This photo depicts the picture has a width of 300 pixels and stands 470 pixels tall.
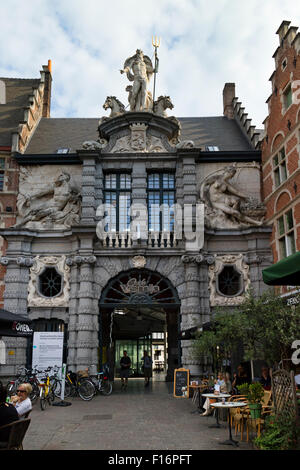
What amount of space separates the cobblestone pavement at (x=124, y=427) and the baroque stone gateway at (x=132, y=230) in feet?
13.1

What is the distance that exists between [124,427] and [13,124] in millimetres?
16964

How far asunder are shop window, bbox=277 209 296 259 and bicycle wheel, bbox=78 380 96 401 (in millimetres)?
9133

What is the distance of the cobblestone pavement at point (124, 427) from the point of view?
840cm

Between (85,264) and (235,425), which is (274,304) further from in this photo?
(85,264)

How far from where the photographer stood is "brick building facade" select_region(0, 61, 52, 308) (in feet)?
65.7

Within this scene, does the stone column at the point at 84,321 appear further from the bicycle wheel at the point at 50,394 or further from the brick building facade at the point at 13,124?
the brick building facade at the point at 13,124

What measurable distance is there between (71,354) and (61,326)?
1417 mm

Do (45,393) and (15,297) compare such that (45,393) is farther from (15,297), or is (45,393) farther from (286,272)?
(286,272)

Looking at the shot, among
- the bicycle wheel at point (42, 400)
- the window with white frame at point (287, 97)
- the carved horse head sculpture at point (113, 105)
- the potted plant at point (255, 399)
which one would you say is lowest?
the bicycle wheel at point (42, 400)

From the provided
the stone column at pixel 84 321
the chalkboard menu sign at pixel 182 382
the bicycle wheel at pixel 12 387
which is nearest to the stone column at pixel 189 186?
the stone column at pixel 84 321

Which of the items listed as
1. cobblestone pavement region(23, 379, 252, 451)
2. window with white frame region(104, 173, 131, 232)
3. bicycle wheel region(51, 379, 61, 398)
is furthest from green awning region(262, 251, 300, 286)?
window with white frame region(104, 173, 131, 232)

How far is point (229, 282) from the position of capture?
19297 millimetres

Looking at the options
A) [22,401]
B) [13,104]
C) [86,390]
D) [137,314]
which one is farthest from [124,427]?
[13,104]

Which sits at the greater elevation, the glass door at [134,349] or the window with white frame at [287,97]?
the window with white frame at [287,97]
